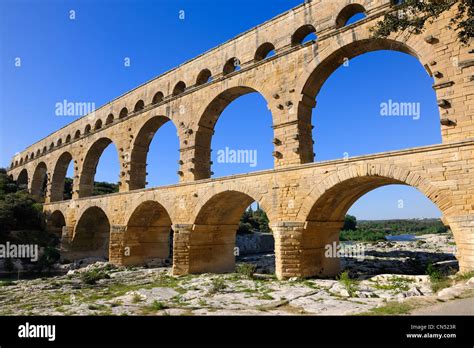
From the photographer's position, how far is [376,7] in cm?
Answer: 1107

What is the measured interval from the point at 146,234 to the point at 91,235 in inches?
285

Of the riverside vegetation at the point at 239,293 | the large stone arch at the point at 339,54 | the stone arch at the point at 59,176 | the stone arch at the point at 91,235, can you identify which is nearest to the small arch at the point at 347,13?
the large stone arch at the point at 339,54

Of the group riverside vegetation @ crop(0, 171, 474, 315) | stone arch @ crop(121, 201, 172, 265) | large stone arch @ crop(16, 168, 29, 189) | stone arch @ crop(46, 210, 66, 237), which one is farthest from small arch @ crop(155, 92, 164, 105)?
large stone arch @ crop(16, 168, 29, 189)

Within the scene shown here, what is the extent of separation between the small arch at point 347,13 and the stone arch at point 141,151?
1116cm

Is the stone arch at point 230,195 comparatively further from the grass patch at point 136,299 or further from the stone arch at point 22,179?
the stone arch at point 22,179

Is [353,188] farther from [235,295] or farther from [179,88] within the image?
[179,88]

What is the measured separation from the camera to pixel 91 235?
23.9 metres

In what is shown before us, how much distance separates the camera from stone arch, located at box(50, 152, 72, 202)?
2866 cm

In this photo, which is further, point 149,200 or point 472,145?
point 149,200
